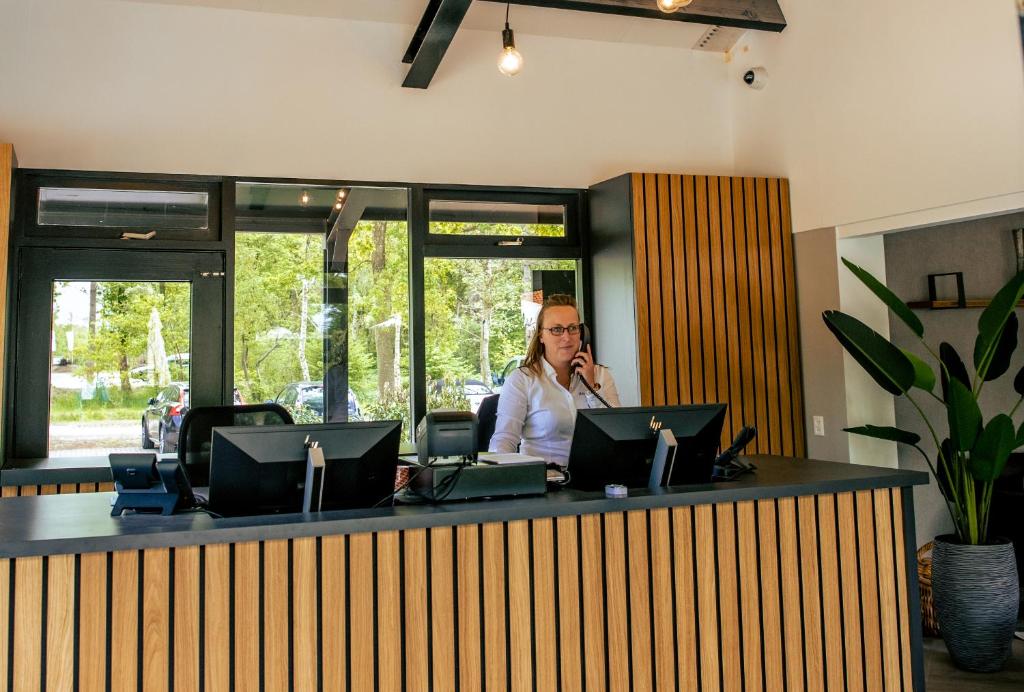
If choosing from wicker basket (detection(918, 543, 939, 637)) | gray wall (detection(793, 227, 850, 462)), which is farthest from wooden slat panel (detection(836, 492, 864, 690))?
gray wall (detection(793, 227, 850, 462))

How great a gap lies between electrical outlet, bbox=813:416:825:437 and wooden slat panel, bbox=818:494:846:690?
2.59m

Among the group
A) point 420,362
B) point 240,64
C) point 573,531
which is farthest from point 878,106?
point 240,64

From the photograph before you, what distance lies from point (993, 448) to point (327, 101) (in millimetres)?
4375

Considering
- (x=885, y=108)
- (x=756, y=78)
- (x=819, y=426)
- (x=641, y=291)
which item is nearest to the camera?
(x=885, y=108)

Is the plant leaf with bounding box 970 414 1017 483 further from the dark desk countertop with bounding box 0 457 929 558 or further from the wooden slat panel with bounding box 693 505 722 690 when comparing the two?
the wooden slat panel with bounding box 693 505 722 690

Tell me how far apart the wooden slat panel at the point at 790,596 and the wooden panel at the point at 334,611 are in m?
1.51

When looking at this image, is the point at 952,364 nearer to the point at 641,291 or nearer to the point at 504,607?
the point at 641,291

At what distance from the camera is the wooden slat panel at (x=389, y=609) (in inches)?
88.0

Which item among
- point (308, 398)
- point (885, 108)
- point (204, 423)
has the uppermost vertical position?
point (885, 108)

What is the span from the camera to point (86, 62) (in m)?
4.64

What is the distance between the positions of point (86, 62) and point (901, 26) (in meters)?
4.91

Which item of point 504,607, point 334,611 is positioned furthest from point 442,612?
point 334,611

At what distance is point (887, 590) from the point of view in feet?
9.31

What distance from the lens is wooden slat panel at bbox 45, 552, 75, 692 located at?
6.53ft
